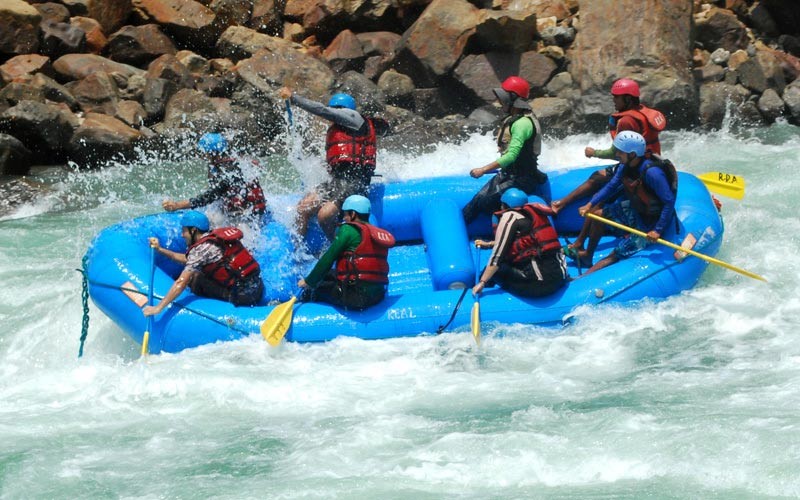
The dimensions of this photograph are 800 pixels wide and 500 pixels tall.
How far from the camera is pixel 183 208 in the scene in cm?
776

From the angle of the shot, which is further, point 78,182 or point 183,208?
point 78,182

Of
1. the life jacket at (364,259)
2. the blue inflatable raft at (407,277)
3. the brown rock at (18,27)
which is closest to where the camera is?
the life jacket at (364,259)

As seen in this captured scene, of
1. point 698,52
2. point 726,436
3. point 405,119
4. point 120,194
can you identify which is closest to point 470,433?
point 726,436

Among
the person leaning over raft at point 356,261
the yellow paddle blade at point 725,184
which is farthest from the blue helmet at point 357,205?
the yellow paddle blade at point 725,184

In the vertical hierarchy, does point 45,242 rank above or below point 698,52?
below

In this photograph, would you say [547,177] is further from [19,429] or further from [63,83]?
[63,83]

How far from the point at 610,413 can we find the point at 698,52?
945 centimetres

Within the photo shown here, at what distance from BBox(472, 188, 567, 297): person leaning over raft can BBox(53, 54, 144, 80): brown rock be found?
28.8 feet

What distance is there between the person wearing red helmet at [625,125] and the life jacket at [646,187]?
0.59 ft

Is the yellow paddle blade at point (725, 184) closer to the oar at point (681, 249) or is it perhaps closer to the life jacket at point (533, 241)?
the oar at point (681, 249)

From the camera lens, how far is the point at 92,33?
14852 mm

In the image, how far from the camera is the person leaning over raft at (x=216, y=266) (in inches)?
277

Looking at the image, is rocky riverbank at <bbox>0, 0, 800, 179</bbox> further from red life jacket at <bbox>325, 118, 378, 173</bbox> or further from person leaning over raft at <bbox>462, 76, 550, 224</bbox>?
red life jacket at <bbox>325, 118, 378, 173</bbox>

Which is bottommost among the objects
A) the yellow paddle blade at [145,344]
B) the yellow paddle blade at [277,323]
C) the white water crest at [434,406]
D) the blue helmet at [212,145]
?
the white water crest at [434,406]
